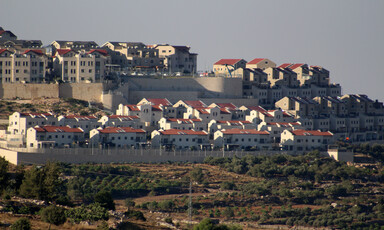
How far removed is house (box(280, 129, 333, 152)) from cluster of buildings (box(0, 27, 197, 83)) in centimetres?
A: 2153

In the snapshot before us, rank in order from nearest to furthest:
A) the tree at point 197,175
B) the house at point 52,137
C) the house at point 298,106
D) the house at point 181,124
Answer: the tree at point 197,175, the house at point 52,137, the house at point 181,124, the house at point 298,106

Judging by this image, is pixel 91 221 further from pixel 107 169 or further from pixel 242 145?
pixel 242 145

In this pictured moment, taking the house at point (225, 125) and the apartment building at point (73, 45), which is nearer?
the house at point (225, 125)

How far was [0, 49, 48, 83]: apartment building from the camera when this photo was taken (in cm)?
11444

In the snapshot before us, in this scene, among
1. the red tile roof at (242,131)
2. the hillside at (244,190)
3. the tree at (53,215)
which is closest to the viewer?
the tree at (53,215)

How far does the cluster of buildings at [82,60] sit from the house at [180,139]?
15.3 m

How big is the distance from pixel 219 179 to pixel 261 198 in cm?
560

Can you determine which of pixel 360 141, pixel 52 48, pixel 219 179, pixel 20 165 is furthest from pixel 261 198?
pixel 52 48

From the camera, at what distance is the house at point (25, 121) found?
10150 cm

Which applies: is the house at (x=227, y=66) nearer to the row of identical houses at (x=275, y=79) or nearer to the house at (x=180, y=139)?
the row of identical houses at (x=275, y=79)

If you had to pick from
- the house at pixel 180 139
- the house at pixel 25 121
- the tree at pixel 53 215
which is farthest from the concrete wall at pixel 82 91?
the tree at pixel 53 215

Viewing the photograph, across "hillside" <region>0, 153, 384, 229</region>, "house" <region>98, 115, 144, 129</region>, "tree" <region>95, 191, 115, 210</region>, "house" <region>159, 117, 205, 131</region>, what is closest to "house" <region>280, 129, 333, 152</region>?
"hillside" <region>0, 153, 384, 229</region>

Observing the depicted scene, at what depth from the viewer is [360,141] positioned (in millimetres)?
121188

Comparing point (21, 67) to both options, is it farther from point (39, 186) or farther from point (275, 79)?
point (39, 186)
